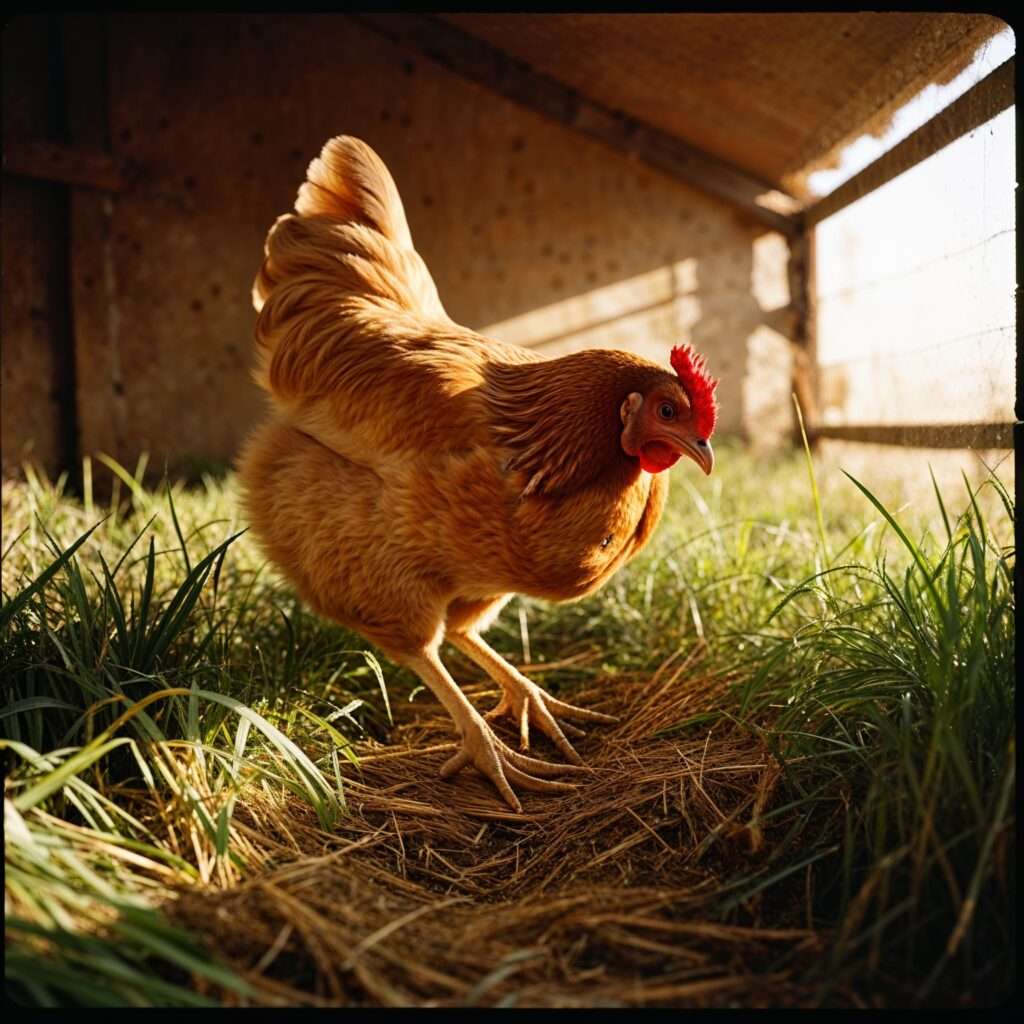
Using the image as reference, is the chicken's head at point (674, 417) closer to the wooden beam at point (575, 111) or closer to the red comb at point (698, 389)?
the red comb at point (698, 389)

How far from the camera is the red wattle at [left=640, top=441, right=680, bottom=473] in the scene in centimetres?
244

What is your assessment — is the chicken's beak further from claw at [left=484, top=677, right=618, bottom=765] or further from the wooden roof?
the wooden roof

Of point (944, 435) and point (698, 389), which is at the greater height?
point (698, 389)

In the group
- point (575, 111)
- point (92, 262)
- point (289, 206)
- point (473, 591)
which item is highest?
point (575, 111)

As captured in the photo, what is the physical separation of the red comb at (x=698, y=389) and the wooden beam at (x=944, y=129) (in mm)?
1009

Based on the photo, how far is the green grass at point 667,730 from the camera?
1.42 meters

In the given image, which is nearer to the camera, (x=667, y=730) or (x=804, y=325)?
(x=667, y=730)

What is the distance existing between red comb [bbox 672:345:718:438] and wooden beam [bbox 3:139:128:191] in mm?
4579

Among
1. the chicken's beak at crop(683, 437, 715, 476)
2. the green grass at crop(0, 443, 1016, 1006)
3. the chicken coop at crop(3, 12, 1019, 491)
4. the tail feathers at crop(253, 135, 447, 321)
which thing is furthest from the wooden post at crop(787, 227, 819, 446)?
the chicken's beak at crop(683, 437, 715, 476)

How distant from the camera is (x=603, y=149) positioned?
272 inches

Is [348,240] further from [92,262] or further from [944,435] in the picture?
[92,262]

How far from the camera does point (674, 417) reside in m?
2.40

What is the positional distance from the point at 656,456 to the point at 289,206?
4.69 metres

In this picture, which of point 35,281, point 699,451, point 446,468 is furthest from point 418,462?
point 35,281
